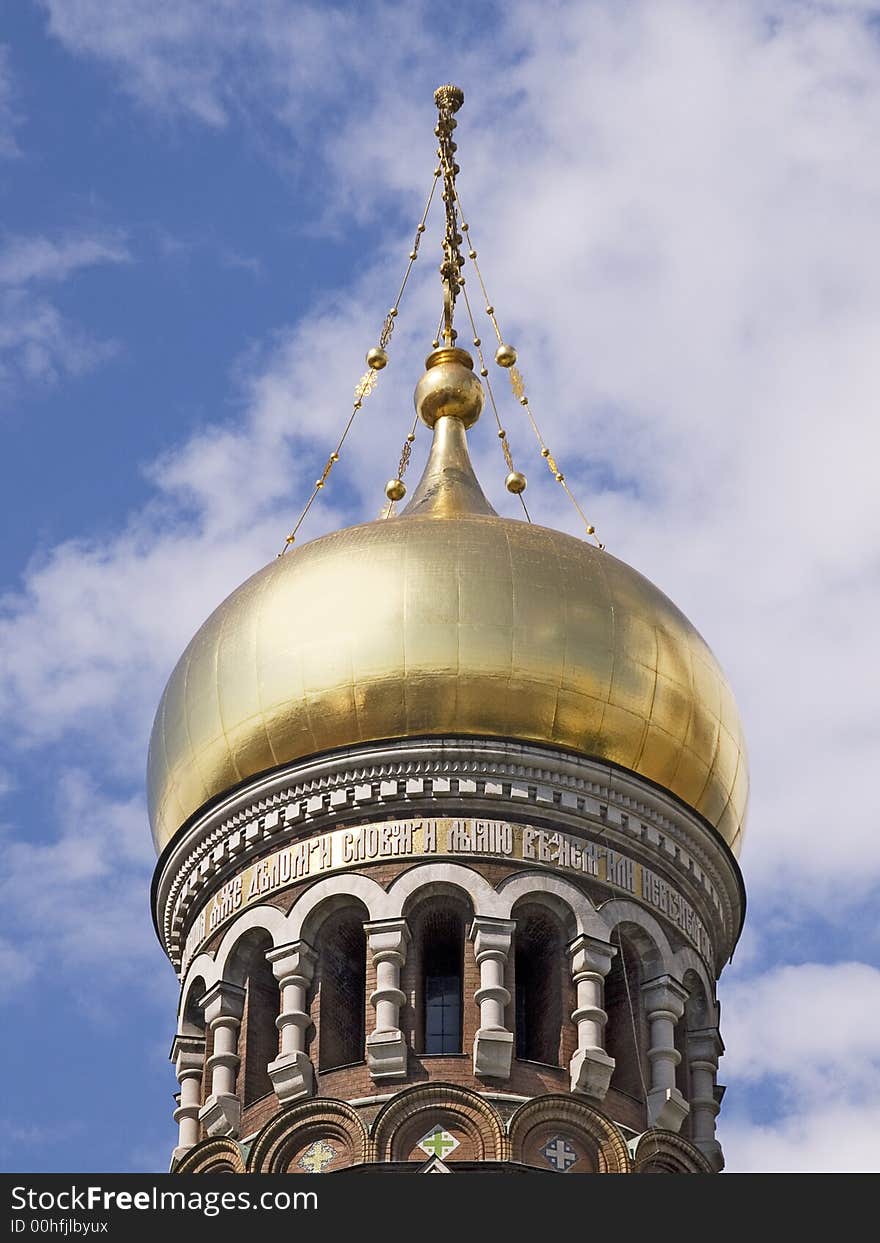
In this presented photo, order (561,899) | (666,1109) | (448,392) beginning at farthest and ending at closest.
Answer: (448,392)
(561,899)
(666,1109)

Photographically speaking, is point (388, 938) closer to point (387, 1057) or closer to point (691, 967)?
point (387, 1057)

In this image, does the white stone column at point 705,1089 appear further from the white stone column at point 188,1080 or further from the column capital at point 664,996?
the white stone column at point 188,1080

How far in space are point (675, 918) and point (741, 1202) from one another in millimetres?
6128

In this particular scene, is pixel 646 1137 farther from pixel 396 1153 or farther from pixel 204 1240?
pixel 204 1240

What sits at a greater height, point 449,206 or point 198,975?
point 449,206

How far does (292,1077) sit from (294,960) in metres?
0.95

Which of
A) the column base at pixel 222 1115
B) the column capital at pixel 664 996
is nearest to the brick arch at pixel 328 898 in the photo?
the column base at pixel 222 1115

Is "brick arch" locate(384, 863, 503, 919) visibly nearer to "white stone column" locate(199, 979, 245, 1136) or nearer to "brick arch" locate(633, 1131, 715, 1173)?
"white stone column" locate(199, 979, 245, 1136)

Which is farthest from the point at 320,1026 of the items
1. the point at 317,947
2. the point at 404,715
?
the point at 404,715

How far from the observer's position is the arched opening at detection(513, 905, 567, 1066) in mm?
22859

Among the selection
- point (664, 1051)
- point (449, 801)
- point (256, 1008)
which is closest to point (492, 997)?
point (664, 1051)

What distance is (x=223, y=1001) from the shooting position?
23453 mm

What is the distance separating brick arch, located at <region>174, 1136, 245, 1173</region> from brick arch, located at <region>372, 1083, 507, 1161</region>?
115cm

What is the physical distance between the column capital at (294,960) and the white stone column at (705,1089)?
2857 mm
